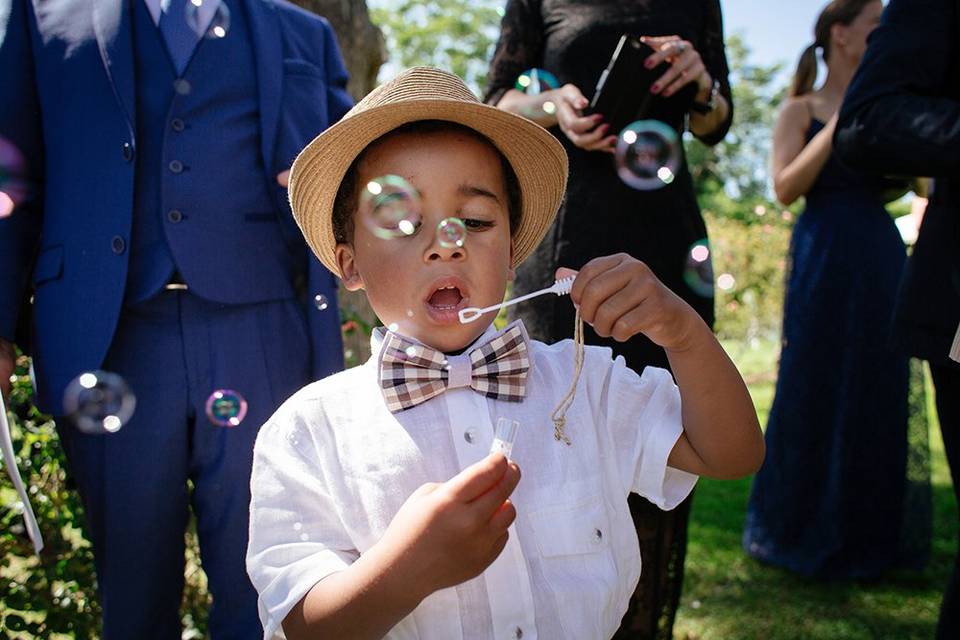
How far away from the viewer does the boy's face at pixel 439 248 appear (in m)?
1.63

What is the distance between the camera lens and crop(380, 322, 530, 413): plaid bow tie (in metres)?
1.65

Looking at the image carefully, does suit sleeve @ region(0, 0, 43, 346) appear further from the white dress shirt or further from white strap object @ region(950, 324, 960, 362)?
white strap object @ region(950, 324, 960, 362)

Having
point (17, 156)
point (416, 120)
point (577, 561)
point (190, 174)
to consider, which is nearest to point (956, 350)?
point (577, 561)

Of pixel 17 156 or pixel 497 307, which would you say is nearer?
pixel 497 307

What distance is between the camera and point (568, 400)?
1.65 m

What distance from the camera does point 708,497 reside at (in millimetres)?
5422

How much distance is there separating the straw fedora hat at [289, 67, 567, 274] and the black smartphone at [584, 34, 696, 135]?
49cm

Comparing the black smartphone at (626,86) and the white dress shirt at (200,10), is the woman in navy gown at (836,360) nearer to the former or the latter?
the black smartphone at (626,86)

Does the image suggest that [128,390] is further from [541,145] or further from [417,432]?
[541,145]

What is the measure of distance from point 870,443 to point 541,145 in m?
2.71

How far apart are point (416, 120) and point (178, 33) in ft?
2.79

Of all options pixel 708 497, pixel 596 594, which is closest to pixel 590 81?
pixel 596 594

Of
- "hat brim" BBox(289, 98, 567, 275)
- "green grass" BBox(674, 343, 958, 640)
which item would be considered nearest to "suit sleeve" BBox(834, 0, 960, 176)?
"hat brim" BBox(289, 98, 567, 275)

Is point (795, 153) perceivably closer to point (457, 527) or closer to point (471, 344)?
point (471, 344)
